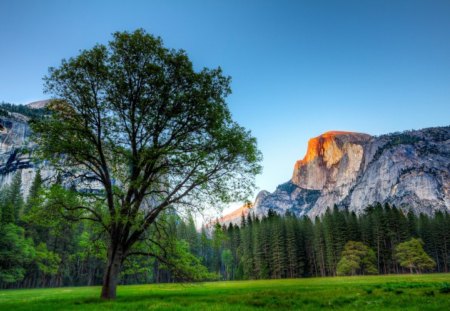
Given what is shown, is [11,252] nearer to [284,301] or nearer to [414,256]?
[284,301]

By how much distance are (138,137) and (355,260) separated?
76.6 m

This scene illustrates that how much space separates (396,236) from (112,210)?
9575 cm

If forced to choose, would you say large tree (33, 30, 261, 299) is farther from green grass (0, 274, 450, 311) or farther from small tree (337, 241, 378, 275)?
small tree (337, 241, 378, 275)

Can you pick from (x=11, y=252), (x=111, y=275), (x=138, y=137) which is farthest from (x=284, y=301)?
(x=11, y=252)

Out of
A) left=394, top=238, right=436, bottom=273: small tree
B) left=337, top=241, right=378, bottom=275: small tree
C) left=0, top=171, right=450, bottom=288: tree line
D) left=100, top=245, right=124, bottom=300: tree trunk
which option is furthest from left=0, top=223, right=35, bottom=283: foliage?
left=394, top=238, right=436, bottom=273: small tree

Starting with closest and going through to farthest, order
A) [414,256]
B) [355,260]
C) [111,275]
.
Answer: [111,275] → [414,256] → [355,260]

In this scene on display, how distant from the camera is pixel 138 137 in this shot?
18688 millimetres

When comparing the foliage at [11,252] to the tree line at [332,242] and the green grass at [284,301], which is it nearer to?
the green grass at [284,301]

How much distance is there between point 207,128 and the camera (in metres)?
18.7

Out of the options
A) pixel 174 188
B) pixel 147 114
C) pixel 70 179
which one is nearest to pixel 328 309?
pixel 174 188

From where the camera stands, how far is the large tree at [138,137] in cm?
1716

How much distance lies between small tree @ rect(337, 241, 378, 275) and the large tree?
6964cm

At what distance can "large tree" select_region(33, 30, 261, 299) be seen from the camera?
17.2 meters

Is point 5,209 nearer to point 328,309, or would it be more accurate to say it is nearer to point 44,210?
point 44,210
